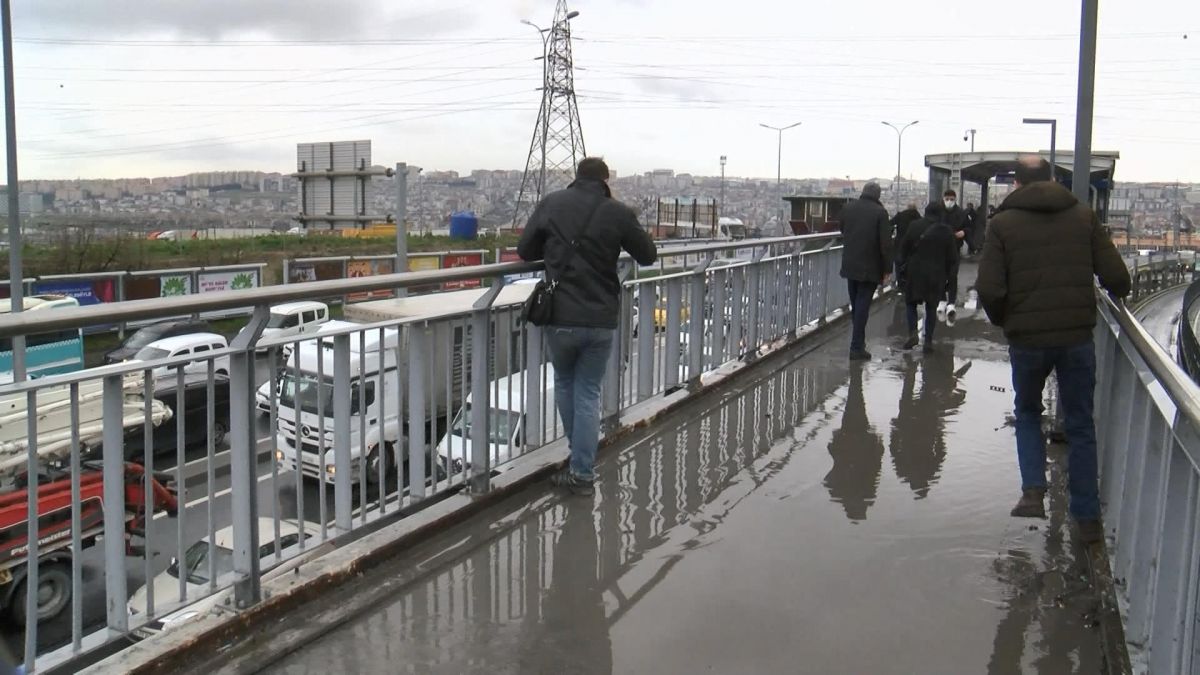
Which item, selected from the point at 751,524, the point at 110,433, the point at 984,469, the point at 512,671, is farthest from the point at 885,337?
the point at 110,433

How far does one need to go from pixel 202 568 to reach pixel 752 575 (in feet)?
7.22

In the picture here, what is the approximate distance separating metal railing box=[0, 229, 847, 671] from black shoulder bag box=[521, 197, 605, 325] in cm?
16

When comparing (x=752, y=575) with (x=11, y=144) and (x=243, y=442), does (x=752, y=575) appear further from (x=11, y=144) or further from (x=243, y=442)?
(x=11, y=144)

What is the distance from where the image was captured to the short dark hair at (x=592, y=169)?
5.17 m

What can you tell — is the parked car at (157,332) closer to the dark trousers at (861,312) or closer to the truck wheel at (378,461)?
the dark trousers at (861,312)

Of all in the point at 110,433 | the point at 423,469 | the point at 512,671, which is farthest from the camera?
the point at 423,469

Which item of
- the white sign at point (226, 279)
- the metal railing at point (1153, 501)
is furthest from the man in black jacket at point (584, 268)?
the white sign at point (226, 279)

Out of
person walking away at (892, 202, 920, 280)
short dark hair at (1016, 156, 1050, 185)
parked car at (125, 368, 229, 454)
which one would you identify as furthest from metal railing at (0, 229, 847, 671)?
person walking away at (892, 202, 920, 280)

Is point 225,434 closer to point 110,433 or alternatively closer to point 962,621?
point 110,433

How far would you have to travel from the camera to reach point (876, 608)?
3.89 meters

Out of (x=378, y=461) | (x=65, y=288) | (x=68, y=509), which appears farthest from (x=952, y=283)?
(x=65, y=288)

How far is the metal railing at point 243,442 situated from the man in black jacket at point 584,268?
0.23 m

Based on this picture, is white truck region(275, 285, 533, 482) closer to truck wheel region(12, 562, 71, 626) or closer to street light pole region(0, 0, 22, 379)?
truck wheel region(12, 562, 71, 626)

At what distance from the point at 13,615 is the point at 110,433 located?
1844 mm
